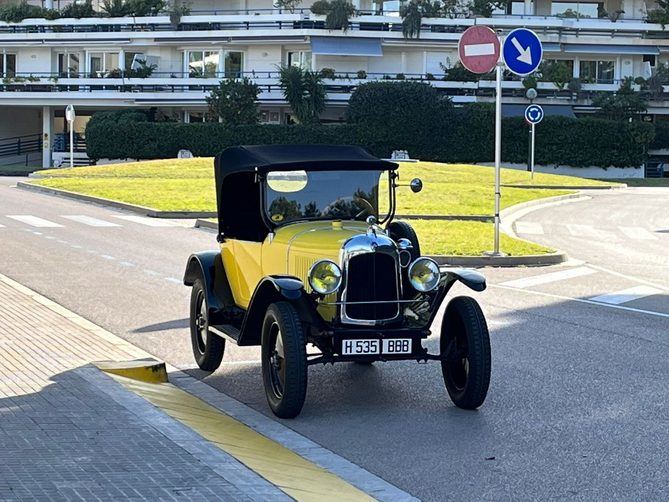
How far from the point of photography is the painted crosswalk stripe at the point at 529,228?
2520 centimetres

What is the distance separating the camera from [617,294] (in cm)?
1538

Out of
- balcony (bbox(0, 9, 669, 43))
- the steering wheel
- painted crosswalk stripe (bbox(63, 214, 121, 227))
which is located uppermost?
balcony (bbox(0, 9, 669, 43))

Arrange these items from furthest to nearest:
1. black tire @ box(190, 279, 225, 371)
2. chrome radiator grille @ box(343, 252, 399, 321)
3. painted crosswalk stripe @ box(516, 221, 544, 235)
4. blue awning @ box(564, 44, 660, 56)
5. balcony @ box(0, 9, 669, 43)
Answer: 1. blue awning @ box(564, 44, 660, 56)
2. balcony @ box(0, 9, 669, 43)
3. painted crosswalk stripe @ box(516, 221, 544, 235)
4. black tire @ box(190, 279, 225, 371)
5. chrome radiator grille @ box(343, 252, 399, 321)

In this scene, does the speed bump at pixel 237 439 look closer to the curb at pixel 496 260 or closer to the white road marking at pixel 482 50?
the curb at pixel 496 260

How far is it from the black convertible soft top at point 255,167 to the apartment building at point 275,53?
51.8m

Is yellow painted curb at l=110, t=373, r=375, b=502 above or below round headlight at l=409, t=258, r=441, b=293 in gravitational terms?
below

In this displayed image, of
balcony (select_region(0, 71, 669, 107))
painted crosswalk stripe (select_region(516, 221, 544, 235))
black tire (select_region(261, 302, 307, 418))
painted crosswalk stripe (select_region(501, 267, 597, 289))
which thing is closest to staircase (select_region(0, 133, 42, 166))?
balcony (select_region(0, 71, 669, 107))

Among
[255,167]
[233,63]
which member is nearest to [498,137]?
[255,167]

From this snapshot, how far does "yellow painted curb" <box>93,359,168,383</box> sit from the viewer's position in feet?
29.6

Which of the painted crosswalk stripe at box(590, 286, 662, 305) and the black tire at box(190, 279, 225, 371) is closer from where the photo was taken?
the black tire at box(190, 279, 225, 371)

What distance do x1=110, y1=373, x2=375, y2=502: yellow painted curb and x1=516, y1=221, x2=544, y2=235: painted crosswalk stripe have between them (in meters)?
17.0

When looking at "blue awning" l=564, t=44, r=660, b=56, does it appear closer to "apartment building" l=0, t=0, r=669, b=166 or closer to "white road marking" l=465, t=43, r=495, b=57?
"apartment building" l=0, t=0, r=669, b=166

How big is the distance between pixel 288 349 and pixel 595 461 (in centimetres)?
222

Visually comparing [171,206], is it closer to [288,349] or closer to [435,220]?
[435,220]
